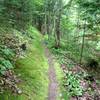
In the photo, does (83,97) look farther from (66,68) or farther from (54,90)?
(66,68)

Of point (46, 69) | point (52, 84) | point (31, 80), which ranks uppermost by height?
point (31, 80)

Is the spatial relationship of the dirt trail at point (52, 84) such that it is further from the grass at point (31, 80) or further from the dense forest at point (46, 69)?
the grass at point (31, 80)

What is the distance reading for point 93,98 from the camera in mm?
16578

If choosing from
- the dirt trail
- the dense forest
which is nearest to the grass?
the dense forest

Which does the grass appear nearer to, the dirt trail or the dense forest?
the dense forest

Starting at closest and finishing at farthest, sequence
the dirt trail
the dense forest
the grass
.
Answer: the grass
the dense forest
the dirt trail

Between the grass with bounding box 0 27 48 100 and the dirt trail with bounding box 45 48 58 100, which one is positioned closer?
the grass with bounding box 0 27 48 100

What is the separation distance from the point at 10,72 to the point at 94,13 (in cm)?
681

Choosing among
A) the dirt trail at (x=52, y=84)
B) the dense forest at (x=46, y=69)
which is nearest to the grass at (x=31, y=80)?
the dense forest at (x=46, y=69)

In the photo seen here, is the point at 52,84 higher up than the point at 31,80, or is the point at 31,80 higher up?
the point at 31,80

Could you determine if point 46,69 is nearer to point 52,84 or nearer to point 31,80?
point 52,84

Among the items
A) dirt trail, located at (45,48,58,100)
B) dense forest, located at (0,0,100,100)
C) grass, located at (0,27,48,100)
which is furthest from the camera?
dirt trail, located at (45,48,58,100)

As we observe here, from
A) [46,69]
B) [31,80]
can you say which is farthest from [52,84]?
[46,69]

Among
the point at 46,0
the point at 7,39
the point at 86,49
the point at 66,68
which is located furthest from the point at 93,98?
the point at 46,0
